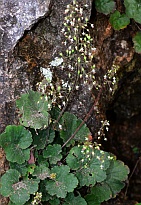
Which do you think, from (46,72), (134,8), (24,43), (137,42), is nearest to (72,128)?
(46,72)

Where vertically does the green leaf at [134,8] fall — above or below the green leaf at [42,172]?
above

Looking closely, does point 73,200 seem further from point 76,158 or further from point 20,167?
point 20,167

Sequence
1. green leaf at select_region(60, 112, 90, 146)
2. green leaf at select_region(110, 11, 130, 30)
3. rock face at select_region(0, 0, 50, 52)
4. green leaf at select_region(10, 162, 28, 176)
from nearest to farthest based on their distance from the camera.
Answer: rock face at select_region(0, 0, 50, 52)
green leaf at select_region(10, 162, 28, 176)
green leaf at select_region(60, 112, 90, 146)
green leaf at select_region(110, 11, 130, 30)

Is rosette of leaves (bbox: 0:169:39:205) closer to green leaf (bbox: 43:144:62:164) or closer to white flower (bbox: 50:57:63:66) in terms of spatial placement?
green leaf (bbox: 43:144:62:164)

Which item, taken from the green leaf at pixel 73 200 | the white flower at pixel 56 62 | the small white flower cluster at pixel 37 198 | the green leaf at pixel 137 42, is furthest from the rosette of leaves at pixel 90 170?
the green leaf at pixel 137 42

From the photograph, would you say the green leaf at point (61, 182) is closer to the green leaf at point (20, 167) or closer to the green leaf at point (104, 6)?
the green leaf at point (20, 167)

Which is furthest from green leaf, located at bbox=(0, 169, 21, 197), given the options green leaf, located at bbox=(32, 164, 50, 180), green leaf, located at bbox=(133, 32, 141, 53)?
green leaf, located at bbox=(133, 32, 141, 53)
